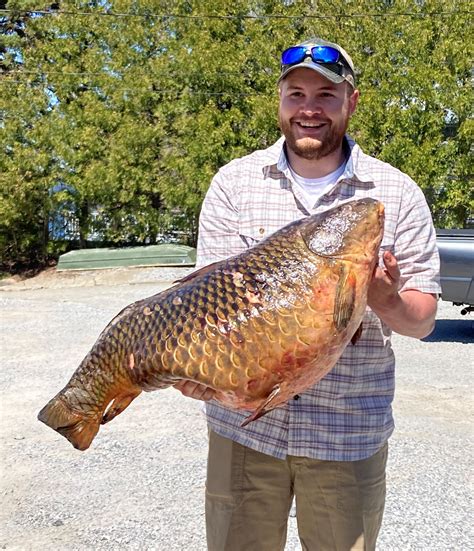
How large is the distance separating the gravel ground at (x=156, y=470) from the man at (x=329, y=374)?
1.58m

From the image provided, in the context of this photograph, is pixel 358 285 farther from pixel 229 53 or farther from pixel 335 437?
pixel 229 53

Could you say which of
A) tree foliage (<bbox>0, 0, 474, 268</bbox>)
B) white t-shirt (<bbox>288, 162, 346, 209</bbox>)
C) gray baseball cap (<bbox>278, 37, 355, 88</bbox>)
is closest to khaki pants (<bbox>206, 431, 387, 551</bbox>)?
white t-shirt (<bbox>288, 162, 346, 209</bbox>)

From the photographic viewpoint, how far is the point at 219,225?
8.11ft

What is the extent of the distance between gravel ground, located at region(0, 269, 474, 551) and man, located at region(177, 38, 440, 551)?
158 cm

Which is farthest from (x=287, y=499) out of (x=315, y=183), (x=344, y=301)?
(x=315, y=183)

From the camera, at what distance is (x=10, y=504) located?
170 inches

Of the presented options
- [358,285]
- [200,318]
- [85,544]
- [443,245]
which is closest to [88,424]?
[200,318]

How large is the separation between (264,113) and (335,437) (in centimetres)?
1625

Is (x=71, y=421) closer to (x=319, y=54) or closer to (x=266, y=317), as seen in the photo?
(x=266, y=317)

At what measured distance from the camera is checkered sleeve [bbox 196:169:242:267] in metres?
2.45

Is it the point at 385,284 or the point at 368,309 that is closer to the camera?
the point at 385,284

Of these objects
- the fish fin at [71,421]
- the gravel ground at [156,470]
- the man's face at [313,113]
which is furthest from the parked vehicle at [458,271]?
the fish fin at [71,421]

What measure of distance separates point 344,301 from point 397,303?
0.28 m

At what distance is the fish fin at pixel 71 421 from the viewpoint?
2.14 metres
